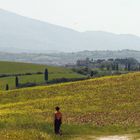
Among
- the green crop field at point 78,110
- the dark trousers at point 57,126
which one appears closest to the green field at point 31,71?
the green crop field at point 78,110

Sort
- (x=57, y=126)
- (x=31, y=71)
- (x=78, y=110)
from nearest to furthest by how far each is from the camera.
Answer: (x=57, y=126) → (x=78, y=110) → (x=31, y=71)

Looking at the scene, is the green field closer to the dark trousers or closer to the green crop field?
the green crop field

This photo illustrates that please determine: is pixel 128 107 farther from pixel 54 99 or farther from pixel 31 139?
pixel 31 139

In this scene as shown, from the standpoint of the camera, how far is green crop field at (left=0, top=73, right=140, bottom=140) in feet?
153

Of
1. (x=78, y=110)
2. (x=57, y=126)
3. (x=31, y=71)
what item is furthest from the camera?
(x=31, y=71)

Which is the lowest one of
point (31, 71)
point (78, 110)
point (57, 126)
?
point (78, 110)

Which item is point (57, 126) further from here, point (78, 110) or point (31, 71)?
point (31, 71)

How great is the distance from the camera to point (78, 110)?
59594 mm

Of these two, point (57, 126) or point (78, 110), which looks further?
point (78, 110)

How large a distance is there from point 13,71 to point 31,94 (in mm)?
85823

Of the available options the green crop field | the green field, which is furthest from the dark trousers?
the green field

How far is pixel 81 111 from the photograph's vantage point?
194 feet

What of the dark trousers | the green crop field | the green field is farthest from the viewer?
the green field

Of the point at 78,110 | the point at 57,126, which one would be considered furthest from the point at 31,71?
the point at 57,126
